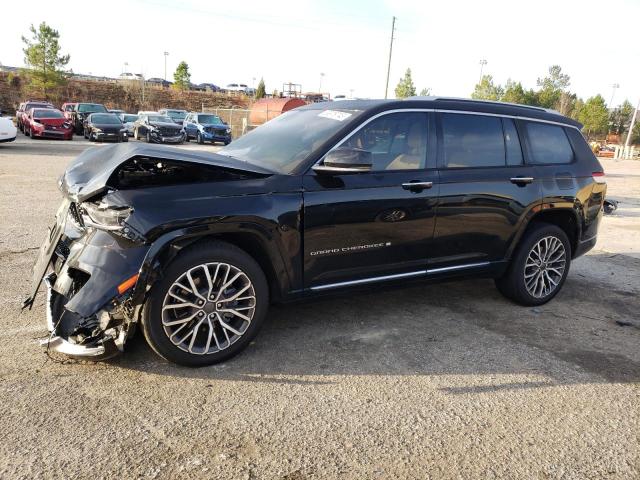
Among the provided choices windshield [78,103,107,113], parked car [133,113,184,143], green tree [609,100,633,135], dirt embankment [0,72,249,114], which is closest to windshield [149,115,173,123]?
parked car [133,113,184,143]

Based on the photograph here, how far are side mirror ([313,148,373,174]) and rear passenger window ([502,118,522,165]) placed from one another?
5.64 feet


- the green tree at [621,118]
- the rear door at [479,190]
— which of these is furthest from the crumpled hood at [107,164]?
the green tree at [621,118]

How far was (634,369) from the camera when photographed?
12.3ft

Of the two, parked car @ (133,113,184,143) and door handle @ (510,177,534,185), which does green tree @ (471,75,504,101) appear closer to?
parked car @ (133,113,184,143)

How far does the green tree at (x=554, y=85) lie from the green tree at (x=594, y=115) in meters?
3.31

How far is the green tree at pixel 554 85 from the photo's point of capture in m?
60.8

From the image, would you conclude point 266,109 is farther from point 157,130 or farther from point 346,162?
point 346,162

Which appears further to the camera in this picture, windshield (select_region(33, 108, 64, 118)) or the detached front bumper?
windshield (select_region(33, 108, 64, 118))

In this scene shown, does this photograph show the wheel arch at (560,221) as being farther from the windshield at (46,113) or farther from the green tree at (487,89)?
the green tree at (487,89)

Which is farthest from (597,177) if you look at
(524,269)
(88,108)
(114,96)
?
(114,96)

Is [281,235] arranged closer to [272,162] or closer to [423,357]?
[272,162]

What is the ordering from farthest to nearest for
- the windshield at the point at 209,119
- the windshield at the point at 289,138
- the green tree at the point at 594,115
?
the green tree at the point at 594,115 < the windshield at the point at 209,119 < the windshield at the point at 289,138

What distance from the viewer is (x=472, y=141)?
441 centimetres

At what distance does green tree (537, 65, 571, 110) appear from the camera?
60750 millimetres
